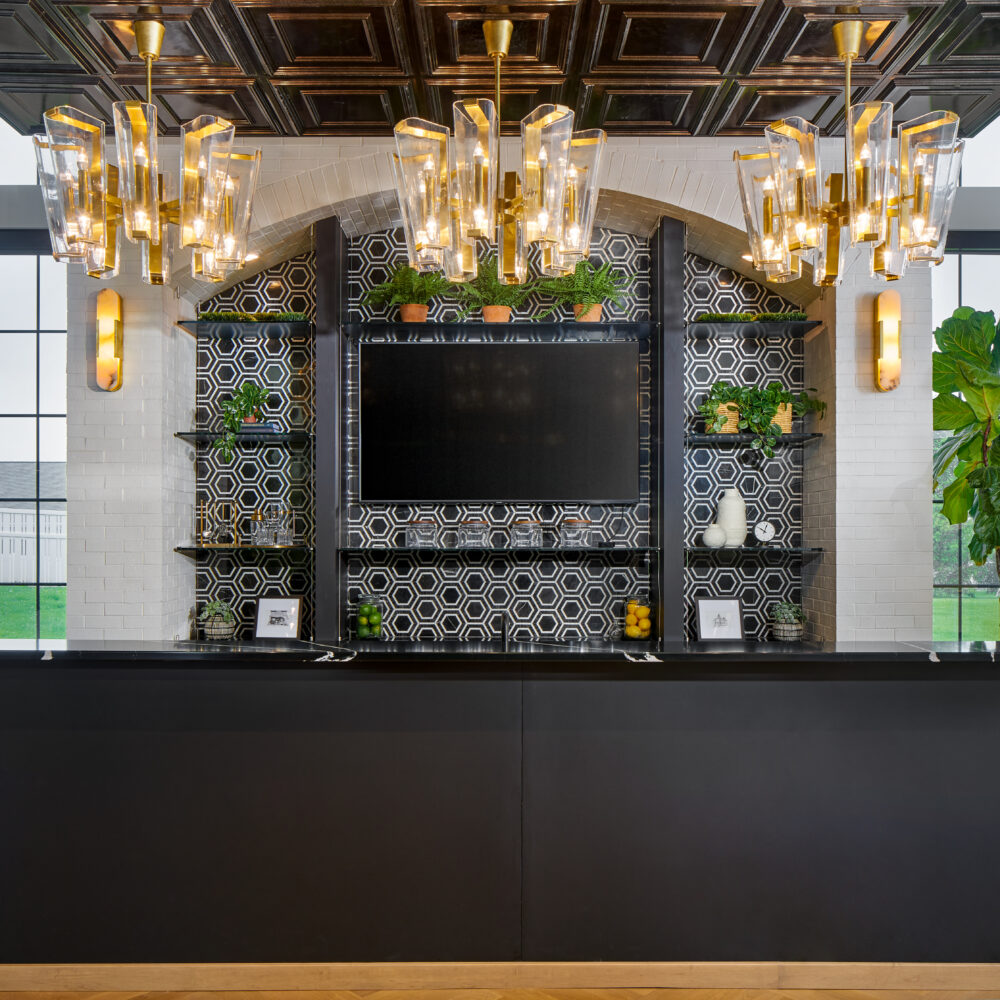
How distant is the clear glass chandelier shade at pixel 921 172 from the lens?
2.44 m

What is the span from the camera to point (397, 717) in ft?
7.93

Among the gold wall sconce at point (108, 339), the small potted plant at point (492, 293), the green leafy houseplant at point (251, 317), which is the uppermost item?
the small potted plant at point (492, 293)

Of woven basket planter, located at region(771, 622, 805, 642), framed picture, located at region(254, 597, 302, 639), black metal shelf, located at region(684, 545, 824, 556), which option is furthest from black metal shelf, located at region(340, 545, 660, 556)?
woven basket planter, located at region(771, 622, 805, 642)

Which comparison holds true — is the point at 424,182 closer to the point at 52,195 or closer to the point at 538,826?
the point at 52,195

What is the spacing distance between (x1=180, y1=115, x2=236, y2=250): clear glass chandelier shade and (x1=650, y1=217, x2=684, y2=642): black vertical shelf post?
7.74ft

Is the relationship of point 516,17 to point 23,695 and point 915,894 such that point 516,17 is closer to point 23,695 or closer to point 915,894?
point 23,695

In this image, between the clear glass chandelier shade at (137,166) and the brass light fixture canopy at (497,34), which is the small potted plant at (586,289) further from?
the clear glass chandelier shade at (137,166)

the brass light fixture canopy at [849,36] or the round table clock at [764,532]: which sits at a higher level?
the brass light fixture canopy at [849,36]

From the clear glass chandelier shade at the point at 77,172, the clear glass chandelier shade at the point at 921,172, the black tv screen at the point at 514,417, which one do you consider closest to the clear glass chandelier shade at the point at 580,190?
the clear glass chandelier shade at the point at 921,172

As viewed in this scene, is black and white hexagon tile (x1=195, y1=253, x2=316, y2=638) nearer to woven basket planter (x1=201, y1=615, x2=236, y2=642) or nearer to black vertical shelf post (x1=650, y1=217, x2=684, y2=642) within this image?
woven basket planter (x1=201, y1=615, x2=236, y2=642)

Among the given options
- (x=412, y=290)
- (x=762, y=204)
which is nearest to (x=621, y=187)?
(x=412, y=290)

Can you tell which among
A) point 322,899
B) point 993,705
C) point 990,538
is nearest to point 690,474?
point 990,538

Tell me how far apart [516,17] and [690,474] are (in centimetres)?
249

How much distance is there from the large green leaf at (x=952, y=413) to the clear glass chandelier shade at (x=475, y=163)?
2714mm
